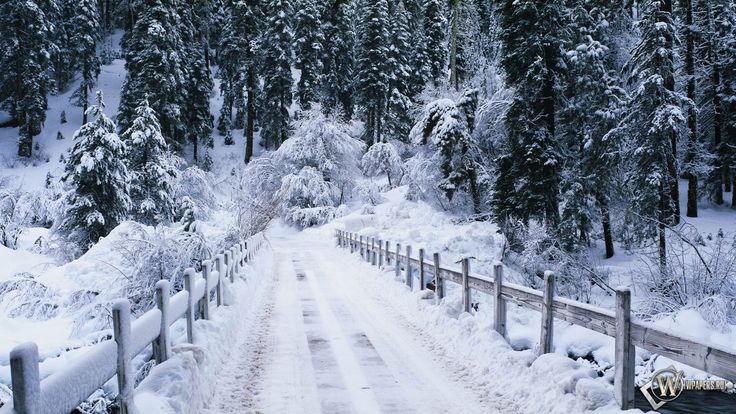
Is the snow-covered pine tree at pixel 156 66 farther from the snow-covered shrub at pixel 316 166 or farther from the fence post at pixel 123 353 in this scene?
the fence post at pixel 123 353

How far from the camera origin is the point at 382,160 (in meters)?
48.3

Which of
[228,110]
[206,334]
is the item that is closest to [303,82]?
[228,110]

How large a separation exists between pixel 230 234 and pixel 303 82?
38030 millimetres

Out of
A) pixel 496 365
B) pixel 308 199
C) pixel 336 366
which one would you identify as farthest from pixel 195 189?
pixel 496 365

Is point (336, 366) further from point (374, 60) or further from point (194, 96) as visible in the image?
point (194, 96)

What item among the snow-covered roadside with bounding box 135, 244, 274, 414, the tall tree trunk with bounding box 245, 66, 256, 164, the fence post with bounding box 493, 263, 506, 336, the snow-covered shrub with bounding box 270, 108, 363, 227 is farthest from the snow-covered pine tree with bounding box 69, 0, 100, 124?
the fence post with bounding box 493, 263, 506, 336

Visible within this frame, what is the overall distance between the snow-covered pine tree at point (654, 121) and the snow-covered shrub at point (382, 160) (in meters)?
25.5

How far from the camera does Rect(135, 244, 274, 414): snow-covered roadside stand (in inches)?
203

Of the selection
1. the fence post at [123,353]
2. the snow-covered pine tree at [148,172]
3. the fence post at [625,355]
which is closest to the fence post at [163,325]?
the fence post at [123,353]

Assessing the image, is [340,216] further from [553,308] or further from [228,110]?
[553,308]

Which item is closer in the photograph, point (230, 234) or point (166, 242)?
point (166, 242)

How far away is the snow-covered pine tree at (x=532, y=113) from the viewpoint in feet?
71.1

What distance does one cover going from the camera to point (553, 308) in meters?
6.79

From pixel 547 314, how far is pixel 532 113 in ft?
56.3
